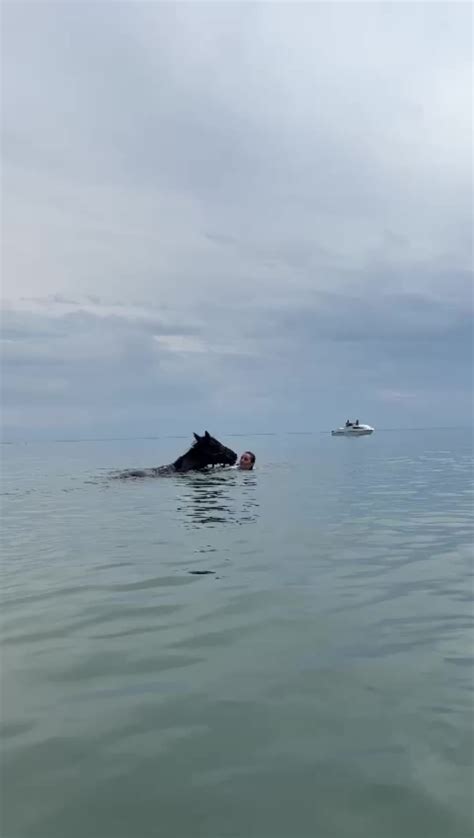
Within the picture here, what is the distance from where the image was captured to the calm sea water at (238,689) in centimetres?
468

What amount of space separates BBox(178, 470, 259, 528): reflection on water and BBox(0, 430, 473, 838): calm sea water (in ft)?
12.9

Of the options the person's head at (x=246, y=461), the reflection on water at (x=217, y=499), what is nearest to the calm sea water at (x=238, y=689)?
the reflection on water at (x=217, y=499)

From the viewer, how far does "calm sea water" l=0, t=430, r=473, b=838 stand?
184 inches

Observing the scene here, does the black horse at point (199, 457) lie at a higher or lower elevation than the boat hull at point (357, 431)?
lower

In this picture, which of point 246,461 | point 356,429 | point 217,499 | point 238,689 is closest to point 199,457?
point 246,461

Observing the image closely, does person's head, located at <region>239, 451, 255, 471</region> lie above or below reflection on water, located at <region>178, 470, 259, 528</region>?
above

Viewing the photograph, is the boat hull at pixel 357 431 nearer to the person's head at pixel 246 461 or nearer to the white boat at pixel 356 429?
the white boat at pixel 356 429

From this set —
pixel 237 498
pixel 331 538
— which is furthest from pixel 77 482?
pixel 331 538

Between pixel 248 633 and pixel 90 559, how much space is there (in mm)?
6530

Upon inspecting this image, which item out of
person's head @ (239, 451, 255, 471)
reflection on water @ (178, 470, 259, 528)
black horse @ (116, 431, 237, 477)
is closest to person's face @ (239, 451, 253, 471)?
person's head @ (239, 451, 255, 471)

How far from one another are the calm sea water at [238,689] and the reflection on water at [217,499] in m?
3.92

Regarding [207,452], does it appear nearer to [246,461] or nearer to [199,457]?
[199,457]

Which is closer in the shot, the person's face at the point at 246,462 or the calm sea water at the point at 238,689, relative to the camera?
the calm sea water at the point at 238,689

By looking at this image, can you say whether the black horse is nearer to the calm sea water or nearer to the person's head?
the person's head
